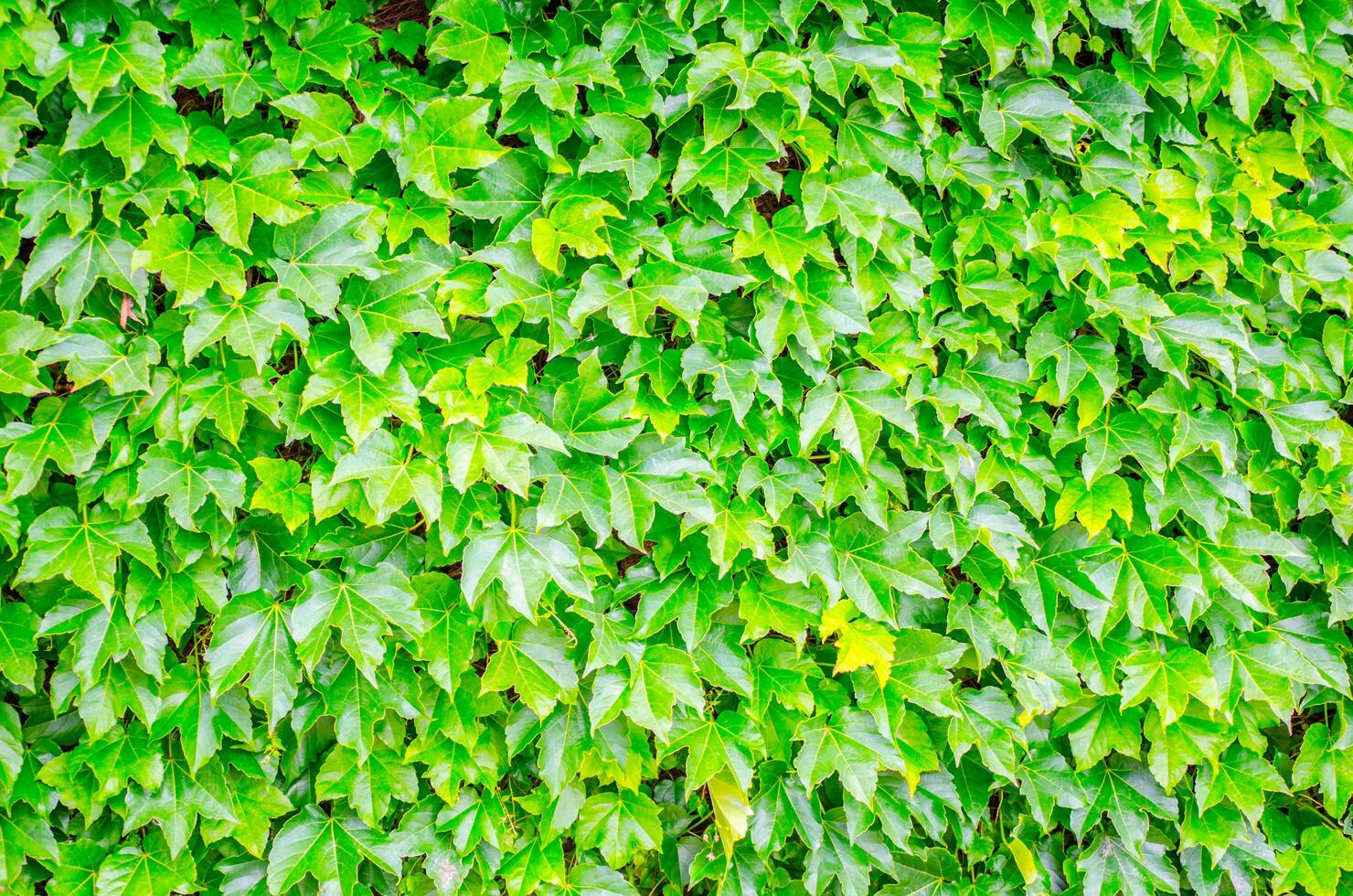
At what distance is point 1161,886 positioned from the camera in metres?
2.36

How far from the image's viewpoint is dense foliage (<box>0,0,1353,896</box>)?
181 cm

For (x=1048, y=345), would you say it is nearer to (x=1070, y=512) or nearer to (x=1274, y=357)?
(x=1070, y=512)

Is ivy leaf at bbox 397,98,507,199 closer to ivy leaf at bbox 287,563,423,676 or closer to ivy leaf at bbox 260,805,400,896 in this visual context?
ivy leaf at bbox 287,563,423,676

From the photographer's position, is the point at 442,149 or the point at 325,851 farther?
the point at 325,851

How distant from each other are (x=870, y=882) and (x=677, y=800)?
0.58 m

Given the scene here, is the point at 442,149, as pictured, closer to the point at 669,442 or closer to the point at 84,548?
the point at 669,442

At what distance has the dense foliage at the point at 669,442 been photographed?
1812 mm

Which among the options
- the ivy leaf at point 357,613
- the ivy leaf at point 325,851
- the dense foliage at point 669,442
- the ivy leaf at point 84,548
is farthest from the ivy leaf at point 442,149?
the ivy leaf at point 325,851

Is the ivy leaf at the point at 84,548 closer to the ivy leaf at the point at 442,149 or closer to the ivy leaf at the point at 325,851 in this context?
the ivy leaf at the point at 325,851

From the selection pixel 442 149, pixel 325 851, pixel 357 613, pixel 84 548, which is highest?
pixel 442 149

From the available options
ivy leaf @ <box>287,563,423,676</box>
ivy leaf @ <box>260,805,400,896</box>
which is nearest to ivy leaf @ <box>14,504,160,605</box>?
ivy leaf @ <box>287,563,423,676</box>

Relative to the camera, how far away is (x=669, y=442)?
77.3 inches

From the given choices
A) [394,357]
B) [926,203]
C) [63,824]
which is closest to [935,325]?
[926,203]

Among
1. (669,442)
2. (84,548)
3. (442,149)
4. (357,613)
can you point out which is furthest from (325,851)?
(442,149)
